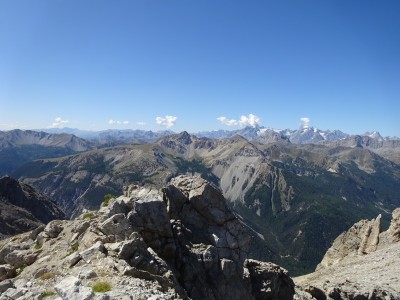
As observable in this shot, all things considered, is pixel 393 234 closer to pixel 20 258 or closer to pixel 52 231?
pixel 52 231

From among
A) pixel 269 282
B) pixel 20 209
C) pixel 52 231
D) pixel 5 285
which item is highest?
pixel 52 231

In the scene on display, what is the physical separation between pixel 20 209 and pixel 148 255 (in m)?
143

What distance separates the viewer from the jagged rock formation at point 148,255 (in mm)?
23344

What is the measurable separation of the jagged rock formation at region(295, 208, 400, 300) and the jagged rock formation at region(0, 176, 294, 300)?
10447mm

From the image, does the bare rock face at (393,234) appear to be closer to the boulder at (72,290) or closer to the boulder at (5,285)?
the boulder at (72,290)

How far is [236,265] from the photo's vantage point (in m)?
41.9

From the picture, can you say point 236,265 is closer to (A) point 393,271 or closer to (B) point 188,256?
(B) point 188,256

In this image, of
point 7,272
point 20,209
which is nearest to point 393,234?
point 7,272

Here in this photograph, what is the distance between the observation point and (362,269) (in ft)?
236

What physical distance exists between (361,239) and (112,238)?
85537 millimetres

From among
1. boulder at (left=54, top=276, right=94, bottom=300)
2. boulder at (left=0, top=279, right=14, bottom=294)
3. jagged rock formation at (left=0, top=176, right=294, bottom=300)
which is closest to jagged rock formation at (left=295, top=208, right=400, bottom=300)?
jagged rock formation at (left=0, top=176, right=294, bottom=300)

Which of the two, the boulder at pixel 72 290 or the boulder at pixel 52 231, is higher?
the boulder at pixel 72 290

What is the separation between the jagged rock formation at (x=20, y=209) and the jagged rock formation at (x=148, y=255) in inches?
3711

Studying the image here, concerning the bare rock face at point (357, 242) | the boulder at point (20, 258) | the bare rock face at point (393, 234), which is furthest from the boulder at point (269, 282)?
the bare rock face at point (357, 242)
